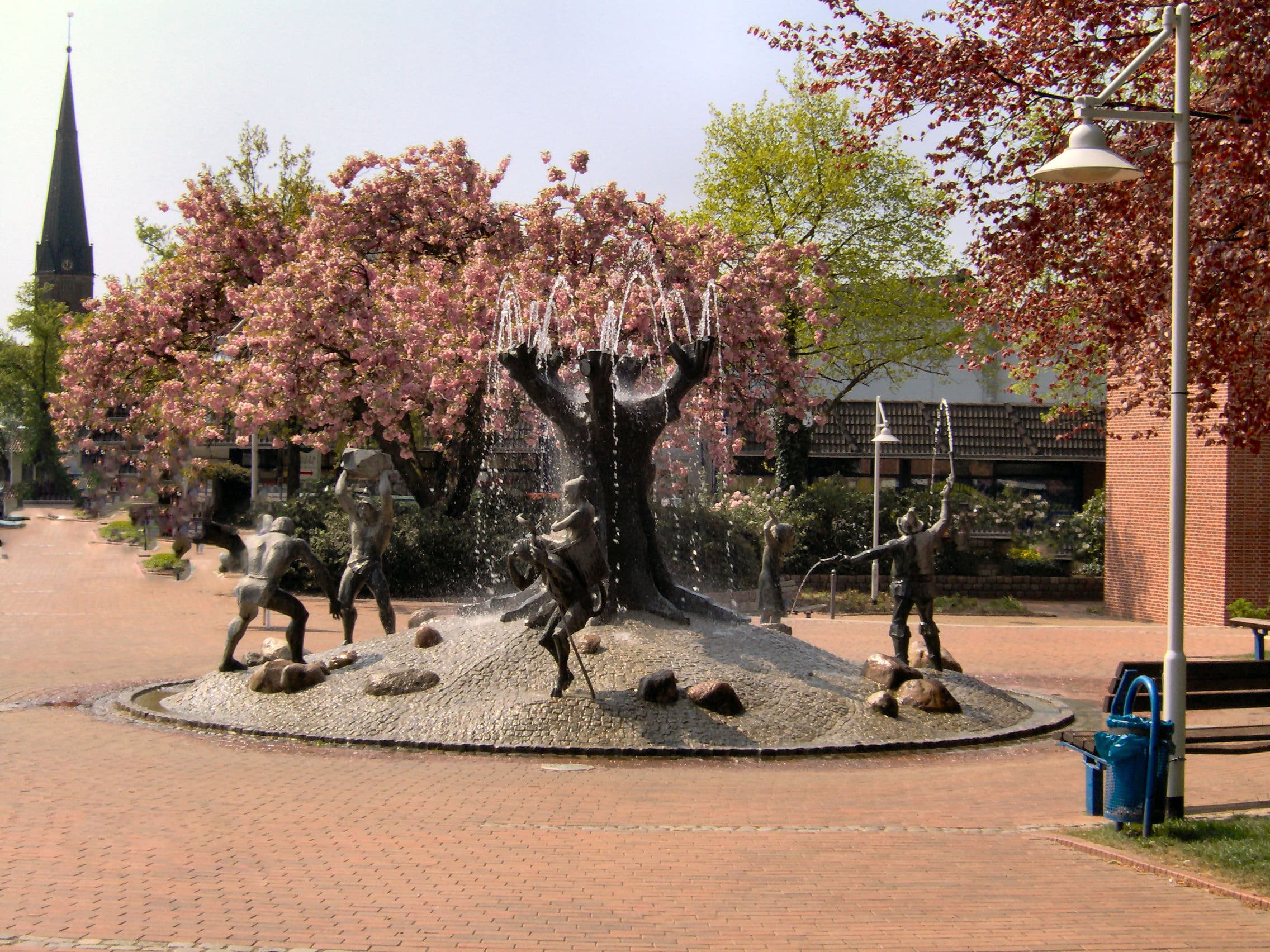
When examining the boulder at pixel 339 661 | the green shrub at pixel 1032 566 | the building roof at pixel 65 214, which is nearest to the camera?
the boulder at pixel 339 661

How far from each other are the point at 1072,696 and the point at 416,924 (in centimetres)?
1041

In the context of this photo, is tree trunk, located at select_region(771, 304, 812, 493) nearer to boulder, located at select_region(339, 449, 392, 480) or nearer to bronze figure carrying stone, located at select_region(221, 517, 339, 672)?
boulder, located at select_region(339, 449, 392, 480)

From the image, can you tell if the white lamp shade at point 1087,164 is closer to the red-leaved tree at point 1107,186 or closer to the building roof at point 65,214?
the red-leaved tree at point 1107,186

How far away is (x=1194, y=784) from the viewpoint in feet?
29.3

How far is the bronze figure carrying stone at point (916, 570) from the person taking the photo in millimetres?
13414

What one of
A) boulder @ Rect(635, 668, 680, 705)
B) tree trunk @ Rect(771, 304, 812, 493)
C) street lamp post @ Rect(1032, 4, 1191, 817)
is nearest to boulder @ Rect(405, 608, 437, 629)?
boulder @ Rect(635, 668, 680, 705)

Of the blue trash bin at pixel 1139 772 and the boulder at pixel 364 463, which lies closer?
the blue trash bin at pixel 1139 772

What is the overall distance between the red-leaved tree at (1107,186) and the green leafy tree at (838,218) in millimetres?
18314

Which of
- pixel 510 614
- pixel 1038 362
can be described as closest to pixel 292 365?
pixel 510 614

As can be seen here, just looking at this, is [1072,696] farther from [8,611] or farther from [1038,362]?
[8,611]

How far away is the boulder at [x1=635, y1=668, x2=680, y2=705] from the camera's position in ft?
35.3

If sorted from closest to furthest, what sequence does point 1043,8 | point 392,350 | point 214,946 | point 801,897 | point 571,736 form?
point 214,946
point 801,897
point 571,736
point 1043,8
point 392,350

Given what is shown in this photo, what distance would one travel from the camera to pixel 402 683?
37.0 feet

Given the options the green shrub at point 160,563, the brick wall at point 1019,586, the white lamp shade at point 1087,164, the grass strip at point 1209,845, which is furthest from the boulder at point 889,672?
the green shrub at point 160,563
